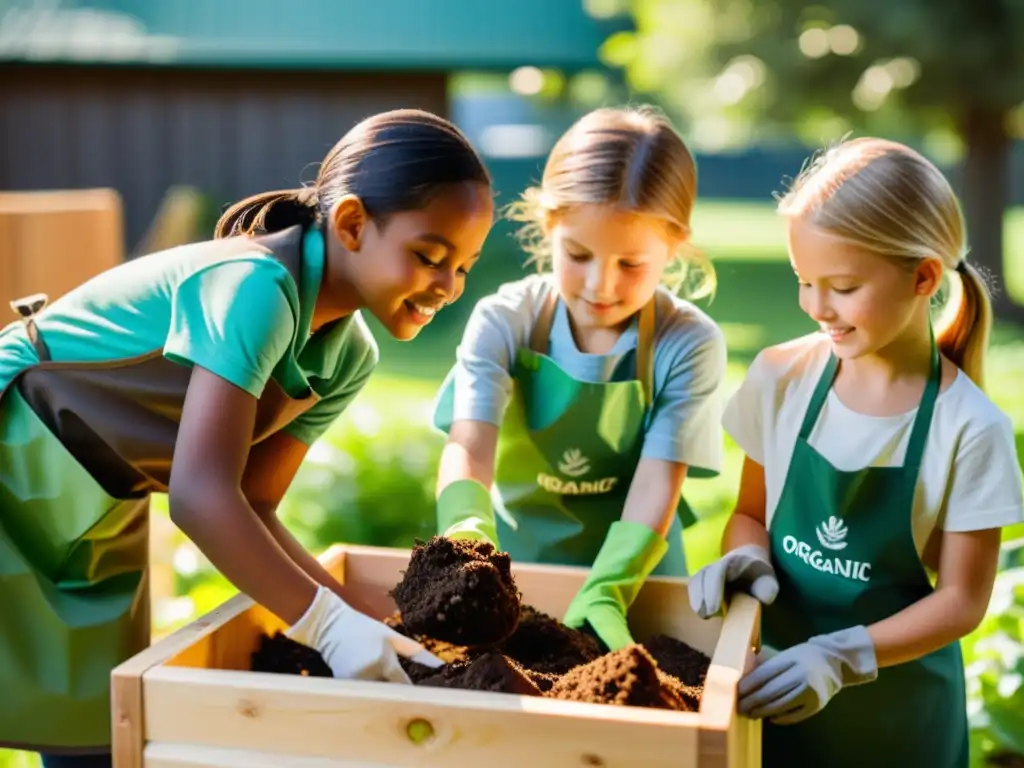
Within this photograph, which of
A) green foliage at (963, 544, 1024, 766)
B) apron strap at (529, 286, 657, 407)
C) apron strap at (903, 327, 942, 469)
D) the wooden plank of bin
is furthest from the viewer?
green foliage at (963, 544, 1024, 766)

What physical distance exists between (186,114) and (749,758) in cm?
1053

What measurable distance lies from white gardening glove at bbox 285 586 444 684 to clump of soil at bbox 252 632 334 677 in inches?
6.9

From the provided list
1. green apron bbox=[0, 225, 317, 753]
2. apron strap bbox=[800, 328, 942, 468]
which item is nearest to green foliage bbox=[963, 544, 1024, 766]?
apron strap bbox=[800, 328, 942, 468]

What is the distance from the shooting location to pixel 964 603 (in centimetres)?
175

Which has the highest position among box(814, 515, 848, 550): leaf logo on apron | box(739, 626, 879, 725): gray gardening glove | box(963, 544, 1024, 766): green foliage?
box(814, 515, 848, 550): leaf logo on apron

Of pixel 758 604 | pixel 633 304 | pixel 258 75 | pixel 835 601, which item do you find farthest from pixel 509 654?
pixel 258 75

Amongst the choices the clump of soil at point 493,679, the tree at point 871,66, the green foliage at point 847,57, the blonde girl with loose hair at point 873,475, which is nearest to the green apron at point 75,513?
the clump of soil at point 493,679

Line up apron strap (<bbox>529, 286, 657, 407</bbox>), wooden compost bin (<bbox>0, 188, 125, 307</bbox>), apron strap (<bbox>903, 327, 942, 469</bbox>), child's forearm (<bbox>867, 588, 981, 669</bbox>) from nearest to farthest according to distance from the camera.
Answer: child's forearm (<bbox>867, 588, 981, 669</bbox>)
apron strap (<bbox>903, 327, 942, 469</bbox>)
apron strap (<bbox>529, 286, 657, 407</bbox>)
wooden compost bin (<bbox>0, 188, 125, 307</bbox>)

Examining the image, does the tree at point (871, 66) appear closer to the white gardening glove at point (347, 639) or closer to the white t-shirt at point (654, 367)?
the white t-shirt at point (654, 367)

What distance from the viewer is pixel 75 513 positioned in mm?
1815

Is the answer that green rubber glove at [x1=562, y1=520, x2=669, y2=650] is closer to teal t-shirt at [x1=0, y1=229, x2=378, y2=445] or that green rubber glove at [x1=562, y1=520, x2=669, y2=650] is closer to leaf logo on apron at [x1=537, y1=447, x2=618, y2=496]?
leaf logo on apron at [x1=537, y1=447, x2=618, y2=496]

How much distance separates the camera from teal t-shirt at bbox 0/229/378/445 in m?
1.60

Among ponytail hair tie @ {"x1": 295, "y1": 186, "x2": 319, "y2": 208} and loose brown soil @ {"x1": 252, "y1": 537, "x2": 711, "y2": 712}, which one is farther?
ponytail hair tie @ {"x1": 295, "y1": 186, "x2": 319, "y2": 208}

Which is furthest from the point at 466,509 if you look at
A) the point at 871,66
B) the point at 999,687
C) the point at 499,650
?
the point at 871,66
